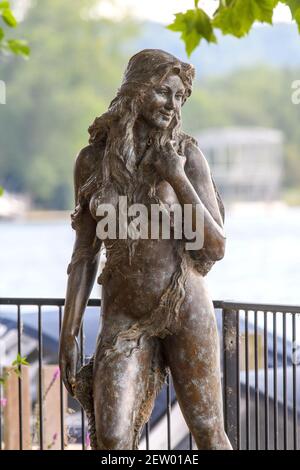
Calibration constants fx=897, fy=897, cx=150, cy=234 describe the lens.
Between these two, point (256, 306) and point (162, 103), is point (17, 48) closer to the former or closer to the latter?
point (162, 103)

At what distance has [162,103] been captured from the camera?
325 centimetres

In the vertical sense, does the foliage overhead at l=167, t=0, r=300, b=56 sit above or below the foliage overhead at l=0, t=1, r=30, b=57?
below

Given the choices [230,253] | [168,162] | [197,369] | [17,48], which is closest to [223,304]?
[197,369]

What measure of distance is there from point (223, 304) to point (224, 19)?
56.6 inches

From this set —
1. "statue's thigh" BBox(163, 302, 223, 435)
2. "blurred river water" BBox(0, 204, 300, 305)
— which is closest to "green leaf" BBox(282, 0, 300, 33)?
"statue's thigh" BBox(163, 302, 223, 435)

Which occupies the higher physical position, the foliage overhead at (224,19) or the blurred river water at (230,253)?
the blurred river water at (230,253)

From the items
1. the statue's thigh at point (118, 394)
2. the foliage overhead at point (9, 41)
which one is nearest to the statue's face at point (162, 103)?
the statue's thigh at point (118, 394)

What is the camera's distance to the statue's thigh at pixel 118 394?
122 inches

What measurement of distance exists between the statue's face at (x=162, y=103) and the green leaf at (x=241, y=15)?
0.37 metres

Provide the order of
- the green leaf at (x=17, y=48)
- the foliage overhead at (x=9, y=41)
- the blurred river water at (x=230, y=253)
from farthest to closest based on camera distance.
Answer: the blurred river water at (x=230, y=253), the green leaf at (x=17, y=48), the foliage overhead at (x=9, y=41)

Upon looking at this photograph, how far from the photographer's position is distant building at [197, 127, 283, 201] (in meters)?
22.1

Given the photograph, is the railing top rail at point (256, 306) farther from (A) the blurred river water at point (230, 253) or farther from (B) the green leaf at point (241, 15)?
(A) the blurred river water at point (230, 253)

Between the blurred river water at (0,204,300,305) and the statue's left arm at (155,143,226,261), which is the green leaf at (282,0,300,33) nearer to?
the statue's left arm at (155,143,226,261)

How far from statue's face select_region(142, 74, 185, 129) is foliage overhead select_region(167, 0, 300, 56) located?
0.29 meters
